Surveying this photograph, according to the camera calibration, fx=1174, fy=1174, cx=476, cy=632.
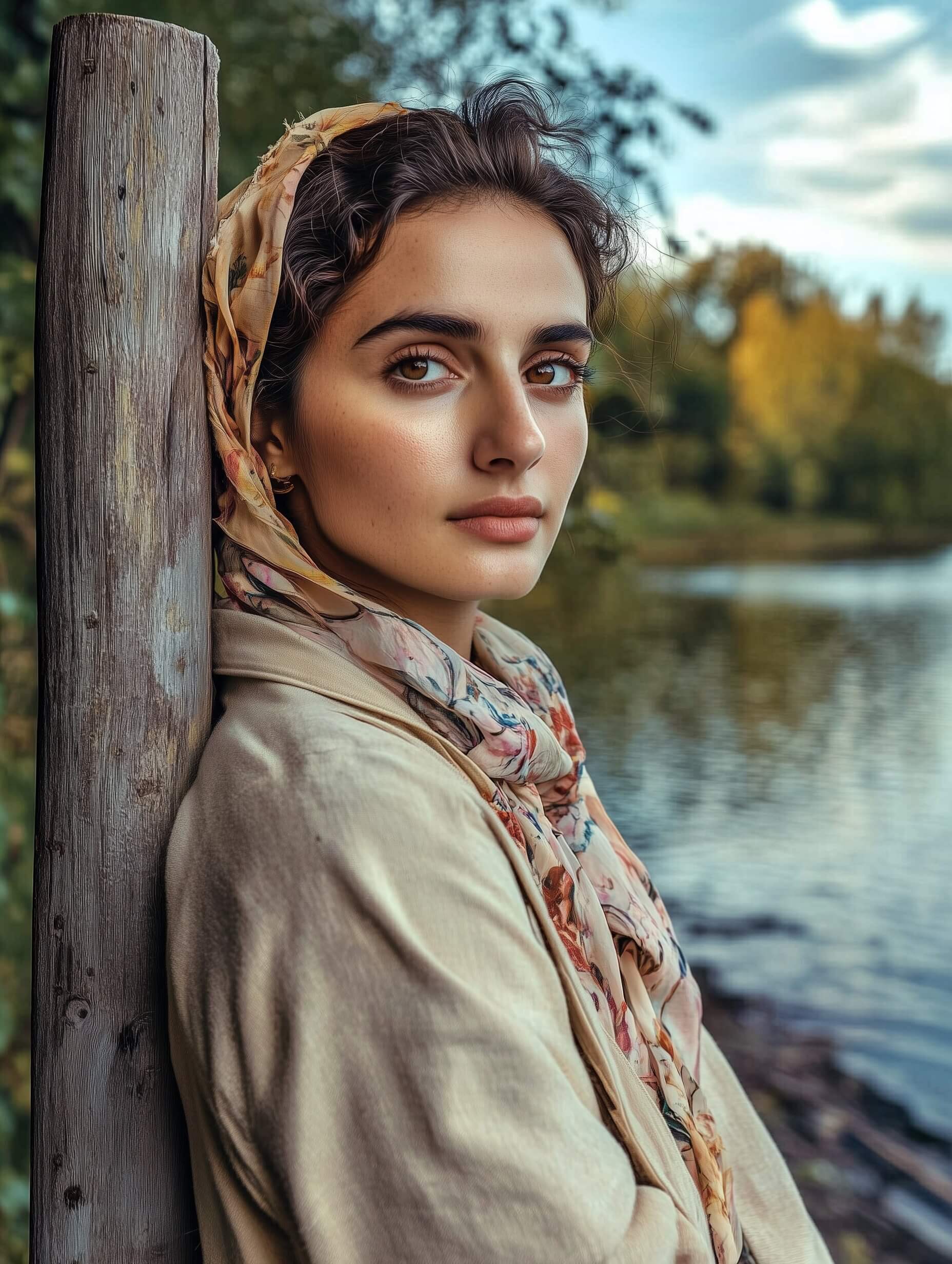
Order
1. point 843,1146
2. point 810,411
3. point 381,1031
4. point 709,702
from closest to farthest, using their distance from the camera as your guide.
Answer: point 381,1031, point 843,1146, point 709,702, point 810,411

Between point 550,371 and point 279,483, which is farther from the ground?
point 550,371

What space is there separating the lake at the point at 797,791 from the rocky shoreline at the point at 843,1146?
0.36ft

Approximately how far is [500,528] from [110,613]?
1.26ft

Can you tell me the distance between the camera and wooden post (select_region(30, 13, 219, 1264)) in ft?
3.55

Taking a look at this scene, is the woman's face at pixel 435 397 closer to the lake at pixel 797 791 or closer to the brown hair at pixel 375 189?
the brown hair at pixel 375 189

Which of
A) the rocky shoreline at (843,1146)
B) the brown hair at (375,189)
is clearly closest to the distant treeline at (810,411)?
the rocky shoreline at (843,1146)

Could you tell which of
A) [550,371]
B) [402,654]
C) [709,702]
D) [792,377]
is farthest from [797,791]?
[792,377]

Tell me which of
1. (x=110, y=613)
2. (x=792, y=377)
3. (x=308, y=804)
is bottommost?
(x=308, y=804)

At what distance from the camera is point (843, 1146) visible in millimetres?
3770

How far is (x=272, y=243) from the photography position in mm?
1119

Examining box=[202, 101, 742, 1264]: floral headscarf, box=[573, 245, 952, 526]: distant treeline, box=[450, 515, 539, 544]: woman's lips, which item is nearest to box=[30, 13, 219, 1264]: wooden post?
box=[202, 101, 742, 1264]: floral headscarf

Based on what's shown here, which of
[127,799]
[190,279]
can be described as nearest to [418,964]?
[127,799]

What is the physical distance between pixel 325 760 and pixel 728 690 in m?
11.1

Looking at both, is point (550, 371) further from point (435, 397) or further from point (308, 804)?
point (308, 804)
